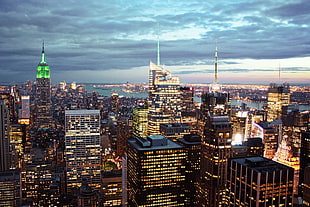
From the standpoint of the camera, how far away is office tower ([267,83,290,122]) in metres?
110

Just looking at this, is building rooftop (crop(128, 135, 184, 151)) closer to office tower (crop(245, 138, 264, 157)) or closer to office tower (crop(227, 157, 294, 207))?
office tower (crop(227, 157, 294, 207))

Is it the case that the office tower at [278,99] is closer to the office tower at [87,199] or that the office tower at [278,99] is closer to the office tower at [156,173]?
the office tower at [156,173]

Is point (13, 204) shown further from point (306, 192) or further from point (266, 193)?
point (306, 192)

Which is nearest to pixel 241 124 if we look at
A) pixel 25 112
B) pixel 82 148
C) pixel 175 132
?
pixel 175 132

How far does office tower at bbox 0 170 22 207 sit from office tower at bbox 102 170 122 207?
56.0 ft

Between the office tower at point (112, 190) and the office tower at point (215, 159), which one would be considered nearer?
the office tower at point (215, 159)

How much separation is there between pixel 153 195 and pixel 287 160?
34810mm

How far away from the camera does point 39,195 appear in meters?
57.2

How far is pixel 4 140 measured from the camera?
7288cm

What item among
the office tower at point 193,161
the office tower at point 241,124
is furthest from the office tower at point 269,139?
the office tower at point 193,161

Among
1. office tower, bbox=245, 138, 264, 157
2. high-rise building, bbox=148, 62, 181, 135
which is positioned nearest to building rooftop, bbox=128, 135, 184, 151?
office tower, bbox=245, 138, 264, 157

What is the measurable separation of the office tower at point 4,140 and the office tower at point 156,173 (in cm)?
4387

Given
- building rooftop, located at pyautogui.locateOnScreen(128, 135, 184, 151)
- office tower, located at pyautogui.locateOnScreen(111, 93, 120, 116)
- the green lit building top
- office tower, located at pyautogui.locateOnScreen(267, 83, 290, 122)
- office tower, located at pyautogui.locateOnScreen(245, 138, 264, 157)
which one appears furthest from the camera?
the green lit building top

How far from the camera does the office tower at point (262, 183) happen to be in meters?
27.6
